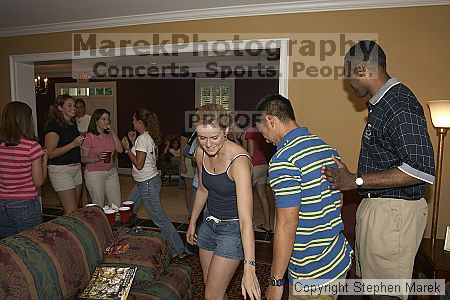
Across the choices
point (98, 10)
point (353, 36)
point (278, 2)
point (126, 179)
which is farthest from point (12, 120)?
point (126, 179)

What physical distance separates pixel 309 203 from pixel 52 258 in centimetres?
137

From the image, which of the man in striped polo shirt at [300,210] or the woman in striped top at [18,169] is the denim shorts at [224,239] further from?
the woman in striped top at [18,169]

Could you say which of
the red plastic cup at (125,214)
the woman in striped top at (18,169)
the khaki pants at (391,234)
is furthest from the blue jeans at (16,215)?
the khaki pants at (391,234)

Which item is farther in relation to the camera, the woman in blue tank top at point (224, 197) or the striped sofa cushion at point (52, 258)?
the woman in blue tank top at point (224, 197)

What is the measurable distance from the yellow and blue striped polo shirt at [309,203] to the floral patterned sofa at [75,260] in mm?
955

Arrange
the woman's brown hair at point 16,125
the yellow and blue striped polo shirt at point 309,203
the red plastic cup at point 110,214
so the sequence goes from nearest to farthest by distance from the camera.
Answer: the yellow and blue striped polo shirt at point 309,203 → the woman's brown hair at point 16,125 → the red plastic cup at point 110,214

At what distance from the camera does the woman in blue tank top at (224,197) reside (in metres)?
1.98

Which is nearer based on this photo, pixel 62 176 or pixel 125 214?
pixel 125 214

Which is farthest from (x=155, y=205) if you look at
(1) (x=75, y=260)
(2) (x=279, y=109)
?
(2) (x=279, y=109)

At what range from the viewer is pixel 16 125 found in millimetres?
2777

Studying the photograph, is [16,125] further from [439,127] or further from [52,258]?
[439,127]

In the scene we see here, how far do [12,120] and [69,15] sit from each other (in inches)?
66.5

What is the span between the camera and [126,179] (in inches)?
362

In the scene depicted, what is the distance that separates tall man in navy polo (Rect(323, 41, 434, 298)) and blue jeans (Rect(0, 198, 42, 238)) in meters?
2.44
